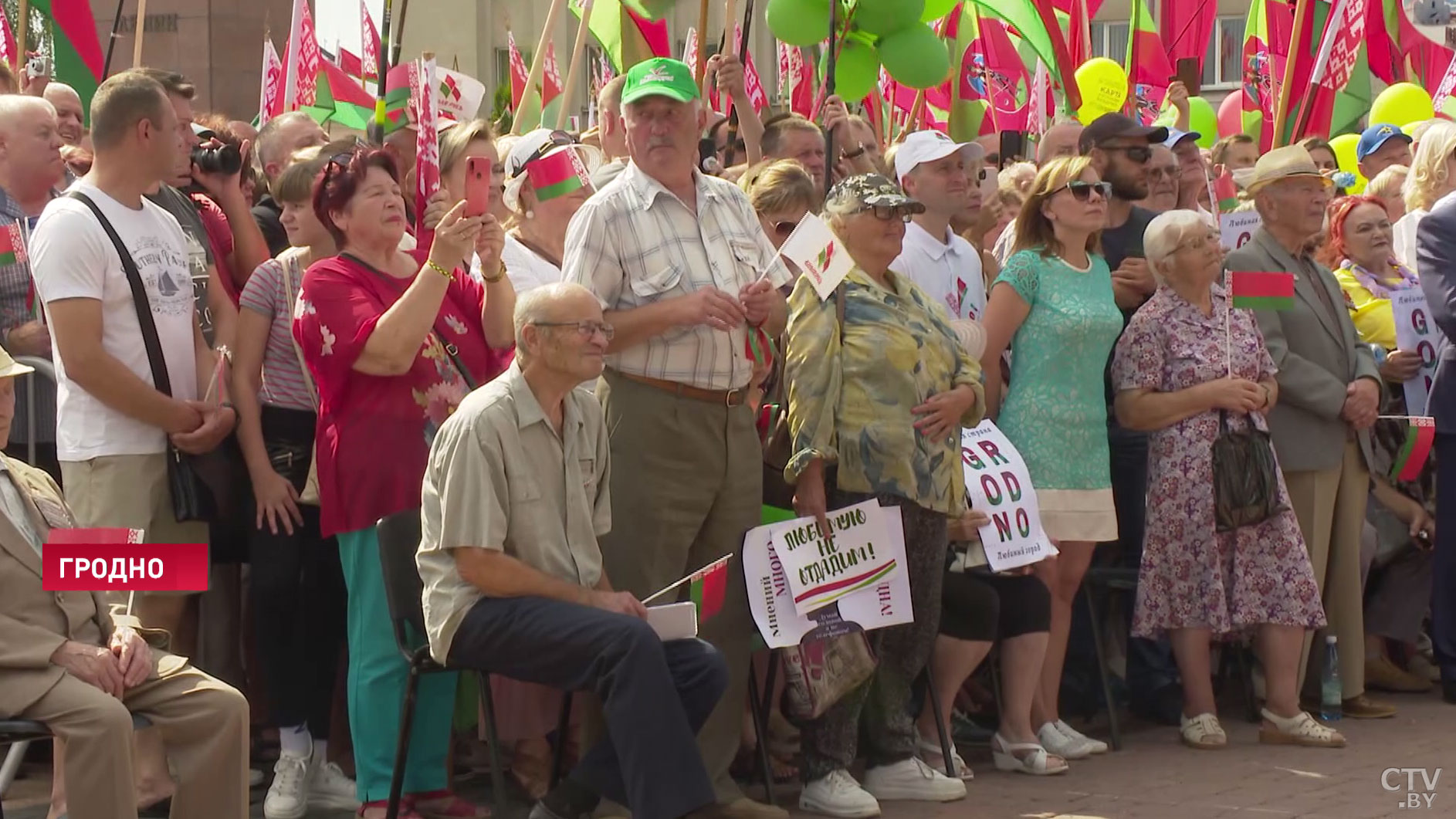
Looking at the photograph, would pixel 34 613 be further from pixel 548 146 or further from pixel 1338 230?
pixel 1338 230

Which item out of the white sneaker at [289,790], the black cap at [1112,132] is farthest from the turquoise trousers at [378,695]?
the black cap at [1112,132]

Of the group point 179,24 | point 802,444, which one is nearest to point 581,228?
point 802,444

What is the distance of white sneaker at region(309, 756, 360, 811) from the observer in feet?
21.4

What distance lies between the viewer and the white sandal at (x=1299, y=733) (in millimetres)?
7738

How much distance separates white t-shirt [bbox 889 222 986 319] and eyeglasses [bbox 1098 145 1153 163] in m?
0.89

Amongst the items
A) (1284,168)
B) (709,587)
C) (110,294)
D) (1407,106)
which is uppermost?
(1407,106)

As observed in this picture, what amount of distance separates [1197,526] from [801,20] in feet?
11.4

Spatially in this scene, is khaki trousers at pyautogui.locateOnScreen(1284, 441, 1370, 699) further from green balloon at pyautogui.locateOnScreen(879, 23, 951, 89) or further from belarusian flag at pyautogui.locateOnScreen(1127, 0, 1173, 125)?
belarusian flag at pyautogui.locateOnScreen(1127, 0, 1173, 125)

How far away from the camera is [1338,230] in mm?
9320

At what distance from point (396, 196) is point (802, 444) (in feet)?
5.06

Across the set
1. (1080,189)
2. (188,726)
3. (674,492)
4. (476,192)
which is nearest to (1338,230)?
(1080,189)

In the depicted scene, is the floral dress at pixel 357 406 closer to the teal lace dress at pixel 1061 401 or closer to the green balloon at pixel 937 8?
the teal lace dress at pixel 1061 401

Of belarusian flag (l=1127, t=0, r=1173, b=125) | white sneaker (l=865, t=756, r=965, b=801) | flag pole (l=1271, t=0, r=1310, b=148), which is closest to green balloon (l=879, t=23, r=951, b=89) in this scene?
flag pole (l=1271, t=0, r=1310, b=148)

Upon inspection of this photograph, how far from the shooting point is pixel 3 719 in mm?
4887
